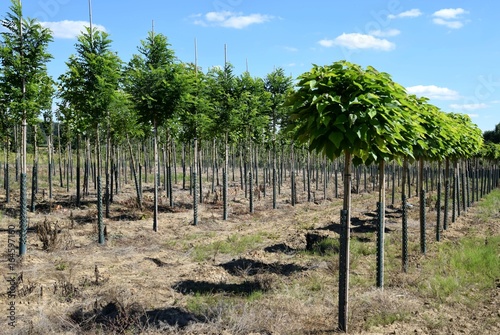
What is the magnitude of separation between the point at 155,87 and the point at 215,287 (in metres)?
8.90

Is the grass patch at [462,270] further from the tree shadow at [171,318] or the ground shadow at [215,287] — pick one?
the tree shadow at [171,318]

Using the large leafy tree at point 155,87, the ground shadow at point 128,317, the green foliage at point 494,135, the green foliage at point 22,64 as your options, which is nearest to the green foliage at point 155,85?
the large leafy tree at point 155,87

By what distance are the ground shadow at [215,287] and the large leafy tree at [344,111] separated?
9.12 ft

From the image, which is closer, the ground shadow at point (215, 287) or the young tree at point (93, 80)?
the ground shadow at point (215, 287)

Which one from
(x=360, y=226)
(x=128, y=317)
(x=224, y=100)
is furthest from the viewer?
(x=224, y=100)

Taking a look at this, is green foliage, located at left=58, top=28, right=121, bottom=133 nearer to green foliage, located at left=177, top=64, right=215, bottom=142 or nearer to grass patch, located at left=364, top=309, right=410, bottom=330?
green foliage, located at left=177, top=64, right=215, bottom=142

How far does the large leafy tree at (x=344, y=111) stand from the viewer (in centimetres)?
521

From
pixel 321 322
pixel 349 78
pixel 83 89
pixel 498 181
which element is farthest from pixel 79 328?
pixel 498 181

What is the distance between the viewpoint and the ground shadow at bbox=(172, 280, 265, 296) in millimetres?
8078

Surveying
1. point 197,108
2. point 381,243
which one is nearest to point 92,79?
point 197,108

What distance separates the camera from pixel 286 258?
1103 centimetres

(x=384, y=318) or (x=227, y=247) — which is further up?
(x=384, y=318)

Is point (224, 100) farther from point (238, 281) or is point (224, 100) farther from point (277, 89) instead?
point (238, 281)

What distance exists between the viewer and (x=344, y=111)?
17.0 ft
